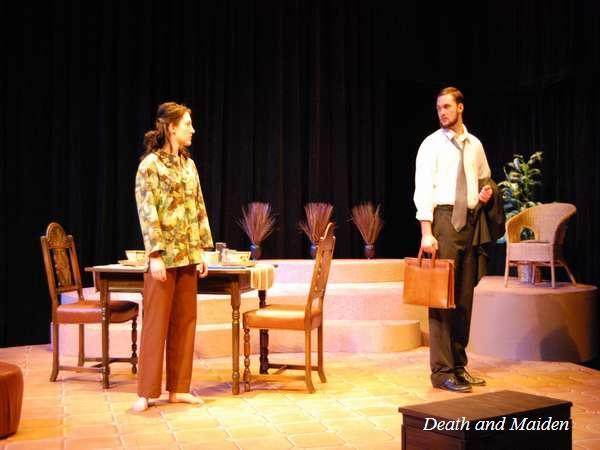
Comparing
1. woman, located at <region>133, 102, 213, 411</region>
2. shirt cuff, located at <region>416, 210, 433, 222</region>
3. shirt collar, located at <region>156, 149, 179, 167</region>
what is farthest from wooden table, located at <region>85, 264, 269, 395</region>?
shirt cuff, located at <region>416, 210, 433, 222</region>

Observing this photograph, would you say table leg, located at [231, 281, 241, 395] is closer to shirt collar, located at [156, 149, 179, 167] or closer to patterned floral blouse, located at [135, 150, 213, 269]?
patterned floral blouse, located at [135, 150, 213, 269]

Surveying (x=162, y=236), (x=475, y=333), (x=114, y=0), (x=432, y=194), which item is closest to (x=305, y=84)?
(x=114, y=0)

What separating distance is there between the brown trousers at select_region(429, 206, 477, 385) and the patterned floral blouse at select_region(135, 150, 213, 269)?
4.83ft

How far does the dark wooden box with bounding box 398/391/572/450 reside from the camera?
93.5 inches

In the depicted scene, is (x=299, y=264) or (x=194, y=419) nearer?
(x=194, y=419)

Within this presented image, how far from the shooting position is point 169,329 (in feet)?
13.3

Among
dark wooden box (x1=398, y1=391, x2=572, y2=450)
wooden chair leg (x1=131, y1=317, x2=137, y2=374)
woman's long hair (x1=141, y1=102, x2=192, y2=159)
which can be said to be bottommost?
wooden chair leg (x1=131, y1=317, x2=137, y2=374)

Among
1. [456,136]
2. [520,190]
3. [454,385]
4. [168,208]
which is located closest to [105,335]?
[168,208]

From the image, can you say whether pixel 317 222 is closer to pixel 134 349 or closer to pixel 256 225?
pixel 256 225

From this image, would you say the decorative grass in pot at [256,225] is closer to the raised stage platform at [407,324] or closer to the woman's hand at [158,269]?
the raised stage platform at [407,324]

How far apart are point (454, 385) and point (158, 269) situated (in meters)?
1.94

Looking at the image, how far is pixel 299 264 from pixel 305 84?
2560 millimetres

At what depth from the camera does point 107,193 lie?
22.5 ft

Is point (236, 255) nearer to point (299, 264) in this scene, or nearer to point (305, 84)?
point (299, 264)
